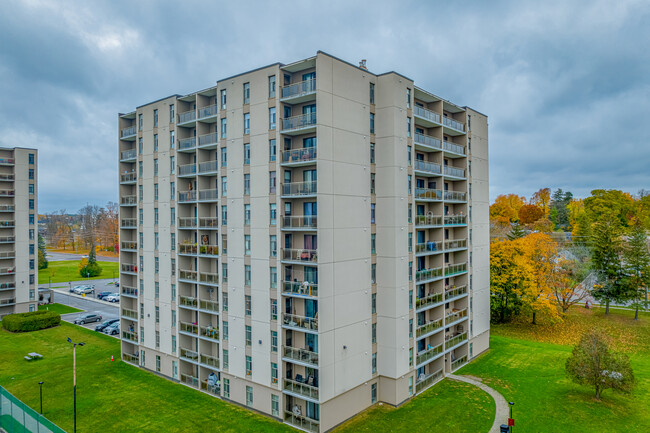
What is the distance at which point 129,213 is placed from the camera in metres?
37.2

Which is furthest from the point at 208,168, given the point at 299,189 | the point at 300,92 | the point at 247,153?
the point at 300,92

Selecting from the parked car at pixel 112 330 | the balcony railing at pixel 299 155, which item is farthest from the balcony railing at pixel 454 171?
the parked car at pixel 112 330

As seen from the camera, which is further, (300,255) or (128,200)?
(128,200)

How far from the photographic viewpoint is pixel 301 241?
25.0 metres

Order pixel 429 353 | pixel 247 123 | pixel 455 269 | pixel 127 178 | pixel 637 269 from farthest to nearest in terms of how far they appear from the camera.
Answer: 1. pixel 637 269
2. pixel 127 178
3. pixel 455 269
4. pixel 429 353
5. pixel 247 123

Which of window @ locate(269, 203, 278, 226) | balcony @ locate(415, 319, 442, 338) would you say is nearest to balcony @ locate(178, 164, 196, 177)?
window @ locate(269, 203, 278, 226)

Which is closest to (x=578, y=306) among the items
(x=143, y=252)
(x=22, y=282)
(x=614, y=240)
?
(x=614, y=240)

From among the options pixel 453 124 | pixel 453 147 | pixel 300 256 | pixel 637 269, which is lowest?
pixel 637 269

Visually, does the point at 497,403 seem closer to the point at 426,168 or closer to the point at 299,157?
the point at 426,168

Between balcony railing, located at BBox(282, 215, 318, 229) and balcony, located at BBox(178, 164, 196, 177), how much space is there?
1022cm

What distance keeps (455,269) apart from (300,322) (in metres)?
16.5

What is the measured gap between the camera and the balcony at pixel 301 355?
22.9m

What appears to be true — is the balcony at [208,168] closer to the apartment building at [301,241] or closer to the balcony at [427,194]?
the apartment building at [301,241]

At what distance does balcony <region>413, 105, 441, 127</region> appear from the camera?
28719mm
